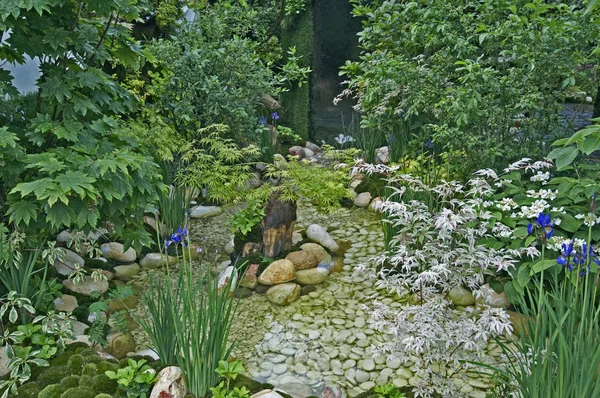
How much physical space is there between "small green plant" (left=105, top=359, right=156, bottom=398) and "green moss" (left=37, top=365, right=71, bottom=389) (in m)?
0.28

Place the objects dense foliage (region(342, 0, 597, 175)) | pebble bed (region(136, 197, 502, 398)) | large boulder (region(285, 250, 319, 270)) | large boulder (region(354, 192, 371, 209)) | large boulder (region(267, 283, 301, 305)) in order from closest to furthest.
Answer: pebble bed (region(136, 197, 502, 398)) < dense foliage (region(342, 0, 597, 175)) < large boulder (region(267, 283, 301, 305)) < large boulder (region(285, 250, 319, 270)) < large boulder (region(354, 192, 371, 209))

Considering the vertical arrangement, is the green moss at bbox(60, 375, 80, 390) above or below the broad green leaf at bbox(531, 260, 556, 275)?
below

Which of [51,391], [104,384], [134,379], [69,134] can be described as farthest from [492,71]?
[51,391]

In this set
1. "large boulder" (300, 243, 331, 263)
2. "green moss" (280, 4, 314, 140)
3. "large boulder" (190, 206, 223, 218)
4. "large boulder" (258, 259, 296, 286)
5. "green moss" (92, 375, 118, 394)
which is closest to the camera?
"green moss" (92, 375, 118, 394)

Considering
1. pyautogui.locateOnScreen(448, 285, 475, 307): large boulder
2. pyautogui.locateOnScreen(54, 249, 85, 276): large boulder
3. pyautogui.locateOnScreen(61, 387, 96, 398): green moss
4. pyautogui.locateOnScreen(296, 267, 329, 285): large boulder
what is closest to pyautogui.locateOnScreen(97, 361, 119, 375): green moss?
pyautogui.locateOnScreen(61, 387, 96, 398): green moss

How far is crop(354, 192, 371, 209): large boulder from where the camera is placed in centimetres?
518

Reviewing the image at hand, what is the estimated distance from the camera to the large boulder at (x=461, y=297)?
3428 mm

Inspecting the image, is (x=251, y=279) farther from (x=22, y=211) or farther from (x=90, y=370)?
(x=22, y=211)

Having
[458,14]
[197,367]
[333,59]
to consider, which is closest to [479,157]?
[458,14]

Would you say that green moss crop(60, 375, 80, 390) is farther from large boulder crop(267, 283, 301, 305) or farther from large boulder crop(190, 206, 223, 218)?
large boulder crop(190, 206, 223, 218)

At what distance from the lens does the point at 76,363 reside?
254cm

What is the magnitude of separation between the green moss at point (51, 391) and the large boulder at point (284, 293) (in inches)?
61.2

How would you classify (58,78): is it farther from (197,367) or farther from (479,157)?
(479,157)

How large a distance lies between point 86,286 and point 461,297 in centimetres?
270
